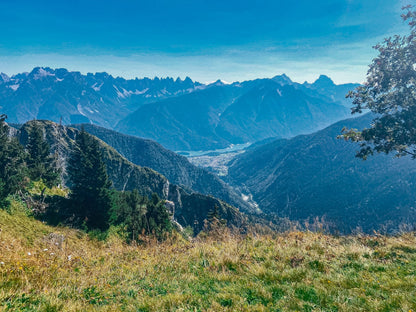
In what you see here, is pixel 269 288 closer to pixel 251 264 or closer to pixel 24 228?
pixel 251 264

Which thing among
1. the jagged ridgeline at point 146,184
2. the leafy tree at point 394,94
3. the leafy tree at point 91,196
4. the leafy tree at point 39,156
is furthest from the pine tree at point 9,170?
the jagged ridgeline at point 146,184

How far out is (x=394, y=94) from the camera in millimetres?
17328

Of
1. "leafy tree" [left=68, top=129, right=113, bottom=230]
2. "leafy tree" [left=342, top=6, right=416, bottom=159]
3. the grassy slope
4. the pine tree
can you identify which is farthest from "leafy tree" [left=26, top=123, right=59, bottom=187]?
"leafy tree" [left=342, top=6, right=416, bottom=159]

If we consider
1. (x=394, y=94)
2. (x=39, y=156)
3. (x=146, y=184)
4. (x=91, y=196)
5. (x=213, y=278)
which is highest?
(x=394, y=94)

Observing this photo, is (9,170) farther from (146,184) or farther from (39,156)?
(146,184)

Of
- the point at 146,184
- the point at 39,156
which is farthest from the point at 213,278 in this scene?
the point at 146,184

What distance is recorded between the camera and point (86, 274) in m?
6.27

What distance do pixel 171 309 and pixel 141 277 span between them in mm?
2339

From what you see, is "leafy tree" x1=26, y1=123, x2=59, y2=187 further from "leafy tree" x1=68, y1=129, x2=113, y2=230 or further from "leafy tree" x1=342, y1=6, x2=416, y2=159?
"leafy tree" x1=342, y1=6, x2=416, y2=159

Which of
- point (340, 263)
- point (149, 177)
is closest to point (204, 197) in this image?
point (149, 177)

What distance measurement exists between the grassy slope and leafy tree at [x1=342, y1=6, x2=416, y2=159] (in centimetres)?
1077

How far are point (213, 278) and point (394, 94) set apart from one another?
63.7 feet

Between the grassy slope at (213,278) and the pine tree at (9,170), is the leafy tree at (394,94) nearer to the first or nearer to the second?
the grassy slope at (213,278)

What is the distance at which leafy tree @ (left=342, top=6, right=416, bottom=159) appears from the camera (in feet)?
53.6
